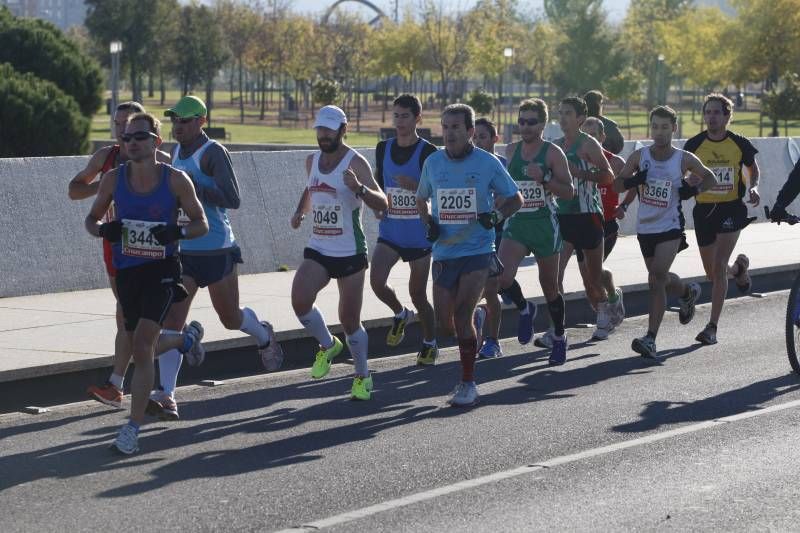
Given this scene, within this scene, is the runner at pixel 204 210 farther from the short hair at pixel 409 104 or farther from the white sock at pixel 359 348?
the short hair at pixel 409 104

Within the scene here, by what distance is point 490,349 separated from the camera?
1201 centimetres

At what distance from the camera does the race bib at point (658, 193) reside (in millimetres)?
11969

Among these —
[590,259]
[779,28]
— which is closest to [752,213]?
[590,259]

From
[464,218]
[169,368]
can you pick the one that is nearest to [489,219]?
[464,218]

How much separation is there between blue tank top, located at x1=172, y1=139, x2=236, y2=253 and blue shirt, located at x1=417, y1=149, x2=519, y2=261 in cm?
134

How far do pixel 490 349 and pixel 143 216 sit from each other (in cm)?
447

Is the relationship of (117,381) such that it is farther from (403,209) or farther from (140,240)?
(403,209)

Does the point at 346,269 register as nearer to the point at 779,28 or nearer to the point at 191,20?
the point at 779,28

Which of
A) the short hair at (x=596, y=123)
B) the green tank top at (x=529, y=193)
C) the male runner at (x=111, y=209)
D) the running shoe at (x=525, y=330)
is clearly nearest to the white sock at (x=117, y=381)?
the male runner at (x=111, y=209)

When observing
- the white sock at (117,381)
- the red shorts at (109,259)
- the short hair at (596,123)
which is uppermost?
the short hair at (596,123)

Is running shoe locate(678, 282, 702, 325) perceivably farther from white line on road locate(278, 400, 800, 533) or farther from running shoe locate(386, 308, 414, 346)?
white line on road locate(278, 400, 800, 533)

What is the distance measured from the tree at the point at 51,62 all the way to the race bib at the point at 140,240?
33.9m

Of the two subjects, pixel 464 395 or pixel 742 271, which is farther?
pixel 742 271

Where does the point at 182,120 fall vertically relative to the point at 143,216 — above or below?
above
